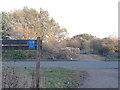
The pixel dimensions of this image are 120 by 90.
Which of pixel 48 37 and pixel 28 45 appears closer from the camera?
pixel 28 45

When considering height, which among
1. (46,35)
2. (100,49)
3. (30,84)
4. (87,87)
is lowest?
(87,87)

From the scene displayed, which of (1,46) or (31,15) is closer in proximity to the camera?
(1,46)

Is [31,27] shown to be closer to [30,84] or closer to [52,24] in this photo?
[52,24]

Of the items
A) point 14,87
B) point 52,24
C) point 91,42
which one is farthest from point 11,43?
point 52,24

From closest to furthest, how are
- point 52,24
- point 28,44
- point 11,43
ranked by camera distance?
point 28,44, point 11,43, point 52,24

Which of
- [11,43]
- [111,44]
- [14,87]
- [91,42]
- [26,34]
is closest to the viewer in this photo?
[14,87]

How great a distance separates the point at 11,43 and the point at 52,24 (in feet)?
27.2

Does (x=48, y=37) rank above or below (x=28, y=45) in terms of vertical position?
above

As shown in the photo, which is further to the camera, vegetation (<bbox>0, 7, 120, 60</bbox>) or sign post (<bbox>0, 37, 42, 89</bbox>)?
vegetation (<bbox>0, 7, 120, 60</bbox>)

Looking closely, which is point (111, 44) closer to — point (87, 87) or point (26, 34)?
point (87, 87)

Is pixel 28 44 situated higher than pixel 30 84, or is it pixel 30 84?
pixel 28 44

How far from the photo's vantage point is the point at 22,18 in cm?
1252

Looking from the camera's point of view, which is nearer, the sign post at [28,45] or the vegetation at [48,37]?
the sign post at [28,45]

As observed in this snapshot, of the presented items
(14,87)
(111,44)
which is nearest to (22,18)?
(111,44)
